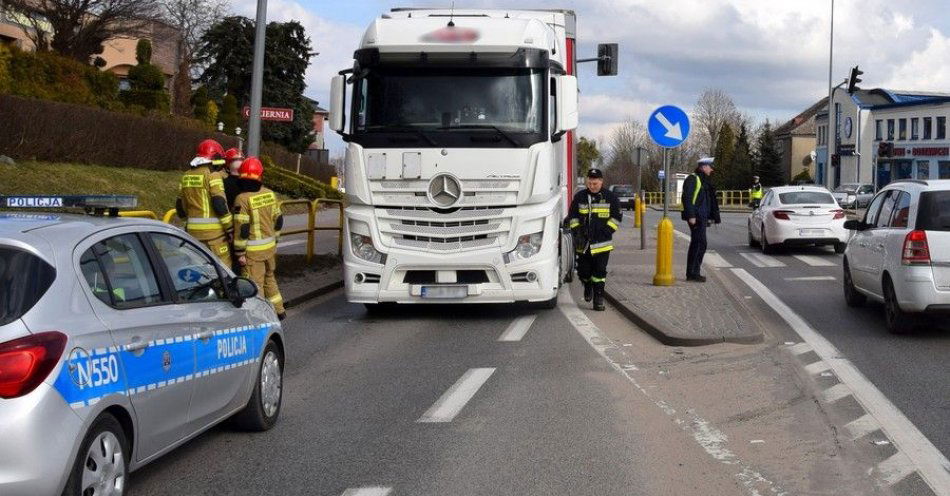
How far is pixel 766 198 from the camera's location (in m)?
26.1

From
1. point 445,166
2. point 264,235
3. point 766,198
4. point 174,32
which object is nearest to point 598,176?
point 445,166

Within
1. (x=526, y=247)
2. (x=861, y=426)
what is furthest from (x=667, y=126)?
(x=861, y=426)

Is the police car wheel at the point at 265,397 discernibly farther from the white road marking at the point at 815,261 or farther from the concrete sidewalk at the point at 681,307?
the white road marking at the point at 815,261

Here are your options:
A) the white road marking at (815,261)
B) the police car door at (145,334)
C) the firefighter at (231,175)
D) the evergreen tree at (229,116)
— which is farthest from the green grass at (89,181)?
the evergreen tree at (229,116)

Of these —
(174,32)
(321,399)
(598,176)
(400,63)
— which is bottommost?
(321,399)

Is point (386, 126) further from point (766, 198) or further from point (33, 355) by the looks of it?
point (766, 198)

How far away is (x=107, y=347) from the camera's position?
17.1 ft

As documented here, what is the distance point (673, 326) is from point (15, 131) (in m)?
19.3

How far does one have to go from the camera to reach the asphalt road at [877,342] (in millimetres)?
8164

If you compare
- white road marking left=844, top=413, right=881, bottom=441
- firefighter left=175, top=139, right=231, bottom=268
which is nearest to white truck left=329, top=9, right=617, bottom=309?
firefighter left=175, top=139, right=231, bottom=268

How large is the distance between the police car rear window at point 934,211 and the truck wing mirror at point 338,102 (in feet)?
21.2

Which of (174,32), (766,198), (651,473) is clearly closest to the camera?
(651,473)

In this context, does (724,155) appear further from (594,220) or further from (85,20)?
(594,220)

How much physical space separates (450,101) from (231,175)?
8.77 ft
